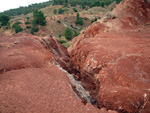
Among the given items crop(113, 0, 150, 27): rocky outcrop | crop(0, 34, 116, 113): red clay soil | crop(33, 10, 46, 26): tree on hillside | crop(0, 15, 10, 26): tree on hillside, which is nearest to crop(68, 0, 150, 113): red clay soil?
crop(0, 34, 116, 113): red clay soil

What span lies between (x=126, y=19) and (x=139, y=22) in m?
1.95

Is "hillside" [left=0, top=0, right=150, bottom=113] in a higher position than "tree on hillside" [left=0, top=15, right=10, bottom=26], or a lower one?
lower

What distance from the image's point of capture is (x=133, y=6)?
2009 cm

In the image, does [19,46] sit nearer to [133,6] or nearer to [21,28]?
[133,6]

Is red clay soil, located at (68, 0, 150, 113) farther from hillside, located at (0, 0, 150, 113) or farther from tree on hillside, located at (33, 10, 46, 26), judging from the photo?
tree on hillside, located at (33, 10, 46, 26)

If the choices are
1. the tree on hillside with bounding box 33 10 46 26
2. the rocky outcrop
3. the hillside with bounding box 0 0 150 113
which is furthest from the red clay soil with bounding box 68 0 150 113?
the tree on hillside with bounding box 33 10 46 26

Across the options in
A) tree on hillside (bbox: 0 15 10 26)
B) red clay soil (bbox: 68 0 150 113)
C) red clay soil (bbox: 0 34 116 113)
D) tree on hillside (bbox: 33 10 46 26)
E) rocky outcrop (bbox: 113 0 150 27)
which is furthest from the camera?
tree on hillside (bbox: 0 15 10 26)

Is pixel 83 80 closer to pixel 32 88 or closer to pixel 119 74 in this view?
pixel 119 74

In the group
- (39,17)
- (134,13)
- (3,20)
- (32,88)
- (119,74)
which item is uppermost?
(3,20)

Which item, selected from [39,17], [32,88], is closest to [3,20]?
[39,17]

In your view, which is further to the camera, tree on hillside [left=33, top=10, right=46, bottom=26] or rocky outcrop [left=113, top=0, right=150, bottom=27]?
tree on hillside [left=33, top=10, right=46, bottom=26]

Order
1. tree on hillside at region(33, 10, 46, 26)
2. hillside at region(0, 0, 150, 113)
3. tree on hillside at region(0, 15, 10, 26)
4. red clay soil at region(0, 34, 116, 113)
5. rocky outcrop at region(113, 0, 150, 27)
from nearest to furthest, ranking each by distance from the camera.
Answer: red clay soil at region(0, 34, 116, 113) < hillside at region(0, 0, 150, 113) < rocky outcrop at region(113, 0, 150, 27) < tree on hillside at region(33, 10, 46, 26) < tree on hillside at region(0, 15, 10, 26)

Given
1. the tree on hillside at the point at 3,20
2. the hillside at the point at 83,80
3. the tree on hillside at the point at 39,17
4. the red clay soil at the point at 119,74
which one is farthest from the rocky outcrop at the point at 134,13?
the tree on hillside at the point at 3,20

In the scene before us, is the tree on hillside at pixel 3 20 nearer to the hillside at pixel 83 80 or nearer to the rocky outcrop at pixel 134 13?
the hillside at pixel 83 80
